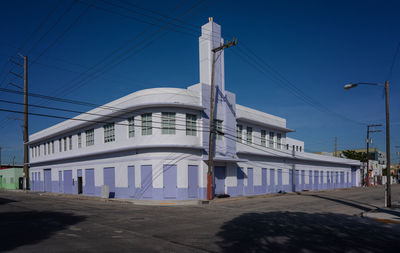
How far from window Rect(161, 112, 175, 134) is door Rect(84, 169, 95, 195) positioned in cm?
1197

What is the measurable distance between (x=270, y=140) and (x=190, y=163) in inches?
602

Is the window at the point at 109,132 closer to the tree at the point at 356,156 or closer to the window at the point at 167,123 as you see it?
the window at the point at 167,123

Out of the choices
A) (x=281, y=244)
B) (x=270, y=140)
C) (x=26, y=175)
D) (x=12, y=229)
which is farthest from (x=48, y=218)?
(x=26, y=175)

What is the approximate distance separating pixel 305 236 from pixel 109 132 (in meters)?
24.5

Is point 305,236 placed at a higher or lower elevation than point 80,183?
higher

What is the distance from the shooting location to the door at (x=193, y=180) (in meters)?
26.7

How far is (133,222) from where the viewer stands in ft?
45.5

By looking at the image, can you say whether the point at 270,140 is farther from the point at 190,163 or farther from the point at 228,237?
the point at 228,237

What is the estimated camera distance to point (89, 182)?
112ft

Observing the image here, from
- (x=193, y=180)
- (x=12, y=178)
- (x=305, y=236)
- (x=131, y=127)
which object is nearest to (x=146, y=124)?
(x=131, y=127)

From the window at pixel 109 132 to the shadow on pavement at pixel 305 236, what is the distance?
65.2ft

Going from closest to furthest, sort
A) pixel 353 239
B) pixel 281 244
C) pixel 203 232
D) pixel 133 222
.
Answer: pixel 281 244 < pixel 353 239 < pixel 203 232 < pixel 133 222

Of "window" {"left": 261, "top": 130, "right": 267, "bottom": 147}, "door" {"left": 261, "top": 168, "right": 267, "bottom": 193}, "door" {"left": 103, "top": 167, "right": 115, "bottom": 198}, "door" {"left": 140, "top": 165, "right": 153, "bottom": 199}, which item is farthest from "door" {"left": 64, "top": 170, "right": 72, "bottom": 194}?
"window" {"left": 261, "top": 130, "right": 267, "bottom": 147}

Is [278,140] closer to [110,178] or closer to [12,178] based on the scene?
[110,178]
